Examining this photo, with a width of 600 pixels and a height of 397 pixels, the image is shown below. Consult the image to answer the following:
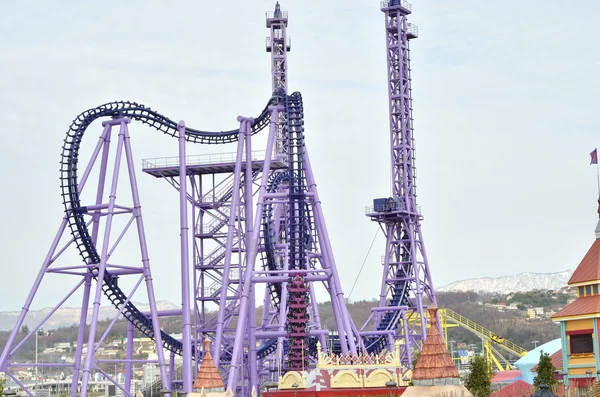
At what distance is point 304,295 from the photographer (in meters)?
55.7

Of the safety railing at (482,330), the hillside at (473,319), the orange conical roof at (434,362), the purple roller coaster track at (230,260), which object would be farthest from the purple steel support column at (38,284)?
the hillside at (473,319)

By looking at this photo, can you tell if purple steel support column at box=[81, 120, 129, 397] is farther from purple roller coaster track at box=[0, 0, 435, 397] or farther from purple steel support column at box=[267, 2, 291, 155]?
purple steel support column at box=[267, 2, 291, 155]

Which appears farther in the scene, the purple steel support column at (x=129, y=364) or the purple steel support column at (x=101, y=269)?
the purple steel support column at (x=129, y=364)

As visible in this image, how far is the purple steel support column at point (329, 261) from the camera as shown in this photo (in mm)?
60219

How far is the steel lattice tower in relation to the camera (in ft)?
251

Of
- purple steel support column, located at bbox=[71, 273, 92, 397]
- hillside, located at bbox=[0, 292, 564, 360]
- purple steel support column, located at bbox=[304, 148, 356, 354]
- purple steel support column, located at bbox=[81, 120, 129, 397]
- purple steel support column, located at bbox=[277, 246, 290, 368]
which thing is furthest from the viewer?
hillside, located at bbox=[0, 292, 564, 360]

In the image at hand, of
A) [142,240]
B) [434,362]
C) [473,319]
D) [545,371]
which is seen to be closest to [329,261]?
[142,240]

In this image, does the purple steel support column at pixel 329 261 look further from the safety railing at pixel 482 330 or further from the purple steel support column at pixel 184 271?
the safety railing at pixel 482 330

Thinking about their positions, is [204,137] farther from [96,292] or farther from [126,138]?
[96,292]

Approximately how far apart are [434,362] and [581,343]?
13245mm

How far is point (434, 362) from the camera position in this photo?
32.4 metres

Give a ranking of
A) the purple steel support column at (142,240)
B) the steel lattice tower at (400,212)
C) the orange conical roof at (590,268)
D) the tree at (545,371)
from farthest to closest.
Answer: the steel lattice tower at (400,212)
the purple steel support column at (142,240)
the orange conical roof at (590,268)
the tree at (545,371)

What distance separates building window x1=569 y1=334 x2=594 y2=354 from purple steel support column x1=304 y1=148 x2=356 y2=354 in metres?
16.3

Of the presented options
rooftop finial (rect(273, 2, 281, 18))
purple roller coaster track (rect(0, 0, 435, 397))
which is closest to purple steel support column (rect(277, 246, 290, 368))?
purple roller coaster track (rect(0, 0, 435, 397))
